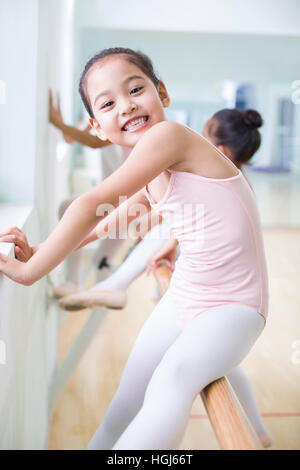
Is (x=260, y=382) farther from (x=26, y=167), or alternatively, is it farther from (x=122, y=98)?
(x=122, y=98)

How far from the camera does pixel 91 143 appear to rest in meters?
1.31

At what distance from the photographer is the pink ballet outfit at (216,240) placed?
0.64m

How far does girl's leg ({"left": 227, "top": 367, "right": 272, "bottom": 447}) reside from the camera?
97 centimetres

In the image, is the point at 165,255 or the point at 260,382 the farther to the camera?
the point at 260,382

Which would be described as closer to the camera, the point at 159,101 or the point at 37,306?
the point at 159,101

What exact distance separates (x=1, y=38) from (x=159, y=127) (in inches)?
21.0

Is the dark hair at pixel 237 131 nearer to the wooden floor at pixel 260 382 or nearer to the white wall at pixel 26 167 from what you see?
the wooden floor at pixel 260 382

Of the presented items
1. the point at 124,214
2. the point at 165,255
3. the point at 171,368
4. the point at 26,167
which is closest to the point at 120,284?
the point at 165,255

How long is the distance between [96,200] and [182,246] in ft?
0.59

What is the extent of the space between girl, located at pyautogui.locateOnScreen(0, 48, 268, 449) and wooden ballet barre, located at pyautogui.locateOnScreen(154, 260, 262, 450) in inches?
0.7

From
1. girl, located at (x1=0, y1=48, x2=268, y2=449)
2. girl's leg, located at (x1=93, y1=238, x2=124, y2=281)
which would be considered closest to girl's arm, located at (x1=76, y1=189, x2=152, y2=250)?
girl, located at (x1=0, y1=48, x2=268, y2=449)

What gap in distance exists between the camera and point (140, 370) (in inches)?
27.9

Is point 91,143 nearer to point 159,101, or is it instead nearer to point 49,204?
point 49,204
